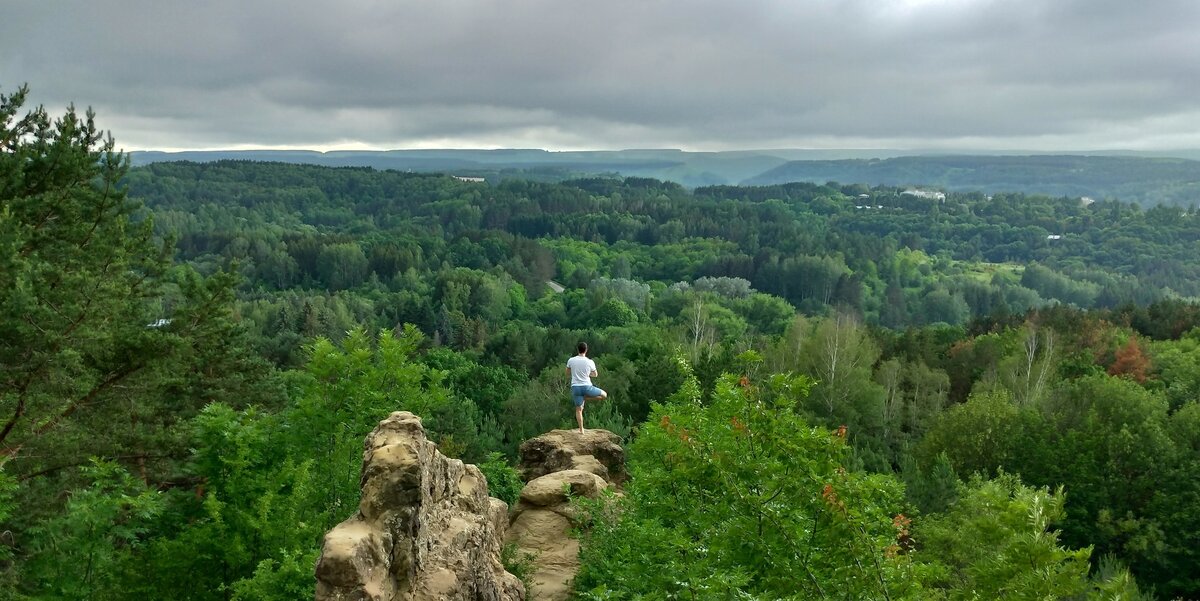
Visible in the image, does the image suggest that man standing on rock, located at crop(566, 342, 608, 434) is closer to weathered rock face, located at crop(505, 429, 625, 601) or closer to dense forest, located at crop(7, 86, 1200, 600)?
weathered rock face, located at crop(505, 429, 625, 601)

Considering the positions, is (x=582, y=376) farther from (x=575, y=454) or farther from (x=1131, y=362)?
(x=1131, y=362)

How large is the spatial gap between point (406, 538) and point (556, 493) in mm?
7831

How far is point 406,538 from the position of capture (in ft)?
32.8

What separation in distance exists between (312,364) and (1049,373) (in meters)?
56.1

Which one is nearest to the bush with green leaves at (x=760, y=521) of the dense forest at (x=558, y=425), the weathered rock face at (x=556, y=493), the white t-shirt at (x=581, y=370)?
the dense forest at (x=558, y=425)

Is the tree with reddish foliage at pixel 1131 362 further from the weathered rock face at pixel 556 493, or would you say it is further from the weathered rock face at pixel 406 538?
the weathered rock face at pixel 406 538

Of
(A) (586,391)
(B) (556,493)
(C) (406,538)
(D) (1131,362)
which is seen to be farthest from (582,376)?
(D) (1131,362)

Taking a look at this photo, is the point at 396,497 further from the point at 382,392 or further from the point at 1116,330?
the point at 1116,330

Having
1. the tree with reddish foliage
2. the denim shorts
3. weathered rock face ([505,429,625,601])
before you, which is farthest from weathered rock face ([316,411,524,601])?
the tree with reddish foliage

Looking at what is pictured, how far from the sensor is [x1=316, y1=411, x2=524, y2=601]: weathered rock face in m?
8.95

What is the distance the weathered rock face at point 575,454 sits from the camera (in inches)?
841

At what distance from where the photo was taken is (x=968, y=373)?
63.3 metres

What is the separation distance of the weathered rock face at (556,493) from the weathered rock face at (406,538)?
Answer: 2.96 meters

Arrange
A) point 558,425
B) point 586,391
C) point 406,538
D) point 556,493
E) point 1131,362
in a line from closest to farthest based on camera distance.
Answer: point 406,538
point 556,493
point 586,391
point 558,425
point 1131,362
